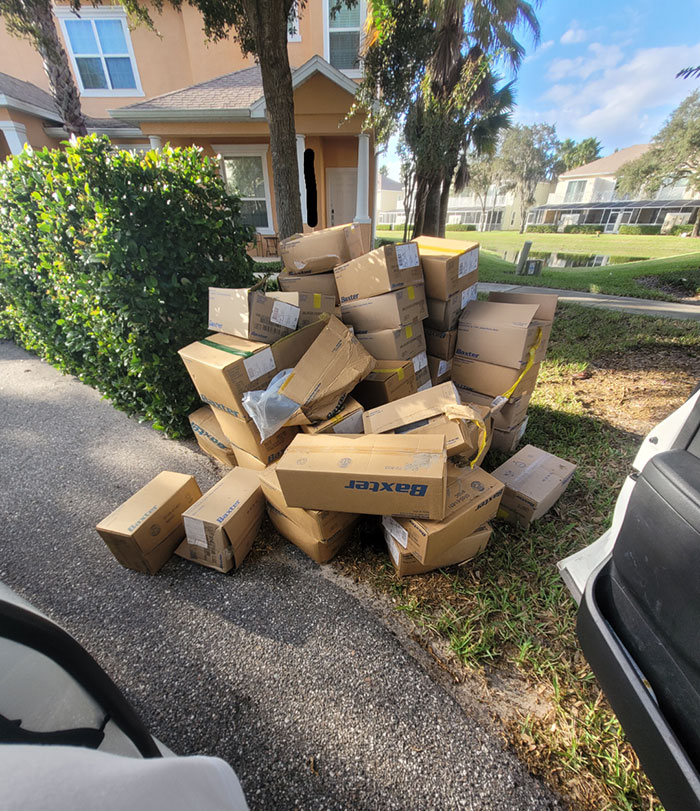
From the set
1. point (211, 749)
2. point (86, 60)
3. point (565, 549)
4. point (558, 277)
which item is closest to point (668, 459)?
point (565, 549)

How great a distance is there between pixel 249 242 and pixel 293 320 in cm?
125

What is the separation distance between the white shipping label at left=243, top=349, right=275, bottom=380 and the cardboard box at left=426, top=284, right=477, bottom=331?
1.32m

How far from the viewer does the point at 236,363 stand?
1979mm

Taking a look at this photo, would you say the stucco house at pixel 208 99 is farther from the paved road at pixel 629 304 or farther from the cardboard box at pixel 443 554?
the cardboard box at pixel 443 554

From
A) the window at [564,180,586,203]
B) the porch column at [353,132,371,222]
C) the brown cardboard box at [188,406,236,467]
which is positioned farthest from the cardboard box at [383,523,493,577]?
the window at [564,180,586,203]

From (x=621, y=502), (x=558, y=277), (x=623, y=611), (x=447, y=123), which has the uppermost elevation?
(x=447, y=123)

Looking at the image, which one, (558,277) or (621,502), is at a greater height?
(621,502)

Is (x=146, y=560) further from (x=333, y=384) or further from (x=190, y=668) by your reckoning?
(x=333, y=384)

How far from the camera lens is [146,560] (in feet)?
5.96

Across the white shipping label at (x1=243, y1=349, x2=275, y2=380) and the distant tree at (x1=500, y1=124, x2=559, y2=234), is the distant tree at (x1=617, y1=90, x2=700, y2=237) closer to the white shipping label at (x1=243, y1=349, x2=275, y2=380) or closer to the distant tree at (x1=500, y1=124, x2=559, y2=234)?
the distant tree at (x1=500, y1=124, x2=559, y2=234)

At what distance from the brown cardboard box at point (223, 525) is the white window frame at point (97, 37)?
44.4ft

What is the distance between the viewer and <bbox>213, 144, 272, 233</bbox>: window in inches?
357

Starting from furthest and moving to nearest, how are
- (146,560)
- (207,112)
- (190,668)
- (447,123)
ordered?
1. (447,123)
2. (207,112)
3. (146,560)
4. (190,668)

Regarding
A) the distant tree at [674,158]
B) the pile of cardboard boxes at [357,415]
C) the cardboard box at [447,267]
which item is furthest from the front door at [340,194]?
the distant tree at [674,158]
